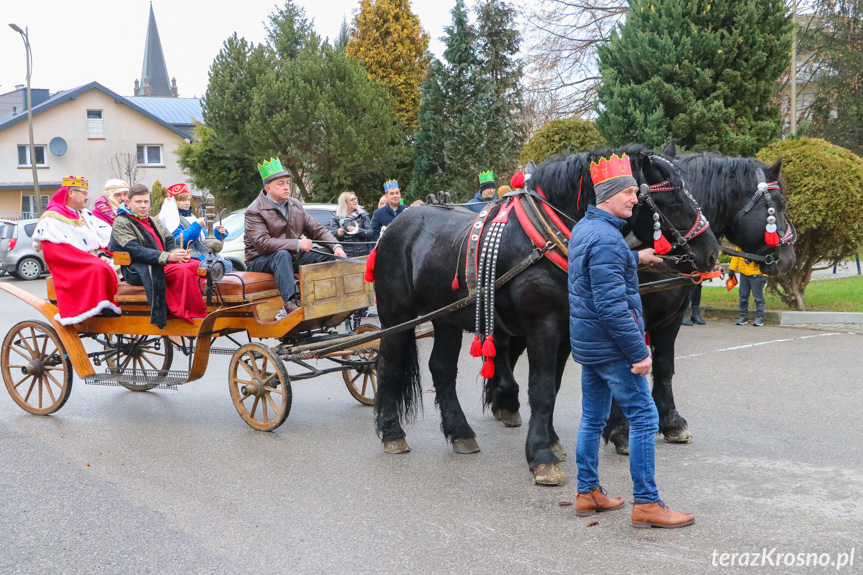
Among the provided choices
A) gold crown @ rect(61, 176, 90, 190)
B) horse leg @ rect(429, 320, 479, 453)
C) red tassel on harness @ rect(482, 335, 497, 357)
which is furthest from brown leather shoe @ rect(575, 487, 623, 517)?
gold crown @ rect(61, 176, 90, 190)

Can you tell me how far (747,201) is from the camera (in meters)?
6.44

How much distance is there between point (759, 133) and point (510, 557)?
1262 cm

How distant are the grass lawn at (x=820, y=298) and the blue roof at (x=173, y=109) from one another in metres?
46.7

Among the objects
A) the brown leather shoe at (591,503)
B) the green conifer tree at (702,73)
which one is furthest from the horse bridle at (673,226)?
the green conifer tree at (702,73)

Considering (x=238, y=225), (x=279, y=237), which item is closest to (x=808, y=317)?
(x=279, y=237)

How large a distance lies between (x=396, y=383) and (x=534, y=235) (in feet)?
5.70

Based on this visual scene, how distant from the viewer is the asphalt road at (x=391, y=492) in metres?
4.04

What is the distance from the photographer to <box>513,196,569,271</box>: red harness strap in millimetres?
5109

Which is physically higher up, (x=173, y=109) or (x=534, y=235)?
(x=173, y=109)

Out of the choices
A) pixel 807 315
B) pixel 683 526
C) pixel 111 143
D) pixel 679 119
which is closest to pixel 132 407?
pixel 683 526

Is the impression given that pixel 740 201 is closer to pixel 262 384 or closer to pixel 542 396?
pixel 542 396

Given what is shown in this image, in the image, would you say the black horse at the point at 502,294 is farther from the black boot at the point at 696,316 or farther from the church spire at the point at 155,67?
the church spire at the point at 155,67

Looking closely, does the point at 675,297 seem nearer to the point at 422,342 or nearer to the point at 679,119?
the point at 422,342

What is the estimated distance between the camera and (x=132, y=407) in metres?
7.64
